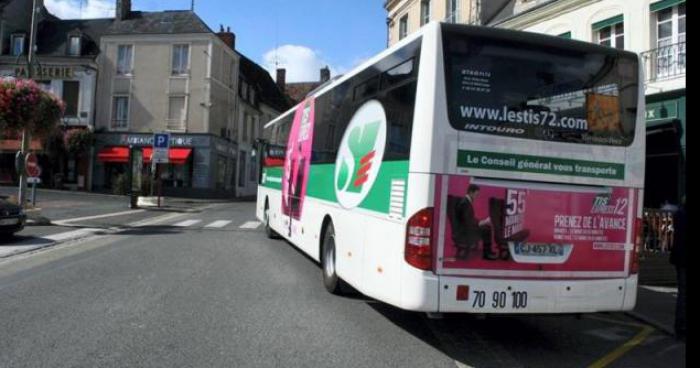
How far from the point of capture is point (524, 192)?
18.2ft

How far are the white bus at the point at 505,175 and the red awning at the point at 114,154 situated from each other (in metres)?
34.8

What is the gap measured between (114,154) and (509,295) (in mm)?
36841

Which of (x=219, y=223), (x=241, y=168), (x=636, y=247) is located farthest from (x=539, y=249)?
(x=241, y=168)

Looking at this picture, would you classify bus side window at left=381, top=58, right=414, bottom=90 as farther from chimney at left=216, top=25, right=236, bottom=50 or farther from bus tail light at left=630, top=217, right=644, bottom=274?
chimney at left=216, top=25, right=236, bottom=50

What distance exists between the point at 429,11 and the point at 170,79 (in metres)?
20.5

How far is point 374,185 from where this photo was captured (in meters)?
6.35

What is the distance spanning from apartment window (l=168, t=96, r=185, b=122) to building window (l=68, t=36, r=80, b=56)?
23.7ft

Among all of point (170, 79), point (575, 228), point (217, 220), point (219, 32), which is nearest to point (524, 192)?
point (575, 228)

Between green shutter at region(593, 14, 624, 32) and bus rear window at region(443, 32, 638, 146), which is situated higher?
green shutter at region(593, 14, 624, 32)

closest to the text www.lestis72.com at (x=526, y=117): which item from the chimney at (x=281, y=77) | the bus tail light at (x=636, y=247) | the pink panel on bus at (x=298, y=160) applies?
the bus tail light at (x=636, y=247)

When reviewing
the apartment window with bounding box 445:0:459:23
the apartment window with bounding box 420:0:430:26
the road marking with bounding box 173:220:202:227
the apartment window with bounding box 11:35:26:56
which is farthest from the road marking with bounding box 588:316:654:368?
the apartment window with bounding box 11:35:26:56

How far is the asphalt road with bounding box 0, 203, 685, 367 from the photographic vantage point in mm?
5121

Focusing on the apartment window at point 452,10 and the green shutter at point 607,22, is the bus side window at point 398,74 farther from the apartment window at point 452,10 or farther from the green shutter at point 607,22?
the apartment window at point 452,10

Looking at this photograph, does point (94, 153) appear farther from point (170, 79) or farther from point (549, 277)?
point (549, 277)
